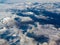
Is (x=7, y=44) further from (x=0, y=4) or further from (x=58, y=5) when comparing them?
(x=58, y=5)

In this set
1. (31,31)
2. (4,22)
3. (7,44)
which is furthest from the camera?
(4,22)

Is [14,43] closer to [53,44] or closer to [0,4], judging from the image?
[53,44]

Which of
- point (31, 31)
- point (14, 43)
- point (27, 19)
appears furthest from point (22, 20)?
point (14, 43)

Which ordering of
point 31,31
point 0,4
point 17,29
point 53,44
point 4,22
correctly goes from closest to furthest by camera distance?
point 53,44 → point 31,31 → point 17,29 → point 4,22 → point 0,4

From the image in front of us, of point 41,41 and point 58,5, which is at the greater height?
point 41,41

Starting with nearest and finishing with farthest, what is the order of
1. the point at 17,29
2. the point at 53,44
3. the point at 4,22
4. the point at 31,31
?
1. the point at 53,44
2. the point at 31,31
3. the point at 17,29
4. the point at 4,22

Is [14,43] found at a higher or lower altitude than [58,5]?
higher

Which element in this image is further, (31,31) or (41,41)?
(31,31)

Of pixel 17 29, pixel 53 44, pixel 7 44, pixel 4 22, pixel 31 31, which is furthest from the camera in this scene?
pixel 4 22

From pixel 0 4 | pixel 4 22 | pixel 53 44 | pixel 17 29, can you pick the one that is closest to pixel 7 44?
pixel 53 44
